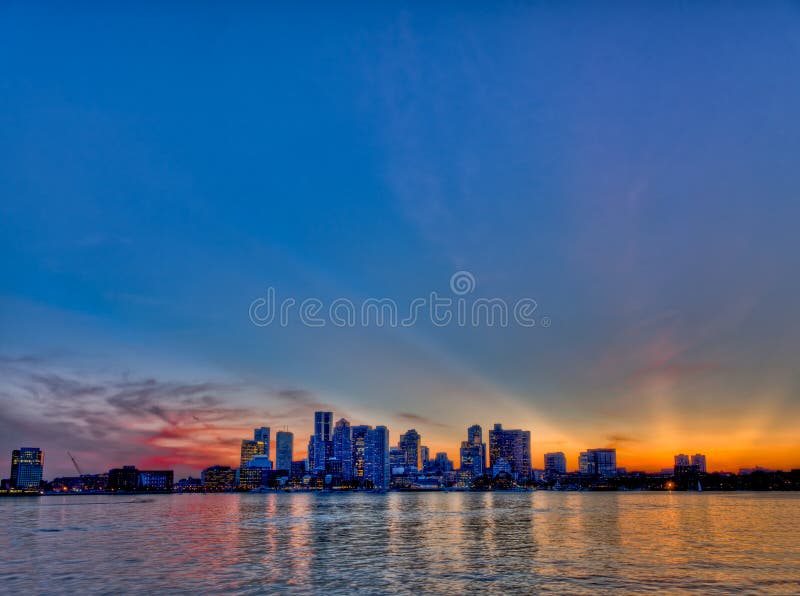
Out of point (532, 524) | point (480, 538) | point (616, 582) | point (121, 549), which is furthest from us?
point (532, 524)

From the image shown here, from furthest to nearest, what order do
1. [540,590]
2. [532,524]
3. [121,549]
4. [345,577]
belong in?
1. [532,524]
2. [121,549]
3. [345,577]
4. [540,590]

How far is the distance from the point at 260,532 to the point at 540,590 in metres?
55.3

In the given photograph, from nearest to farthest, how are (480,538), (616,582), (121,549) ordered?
(616,582), (121,549), (480,538)

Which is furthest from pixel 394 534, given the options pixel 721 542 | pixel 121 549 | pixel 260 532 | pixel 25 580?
pixel 25 580

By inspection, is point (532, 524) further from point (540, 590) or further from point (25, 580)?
point (25, 580)

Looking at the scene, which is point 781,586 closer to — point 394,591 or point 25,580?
point 394,591

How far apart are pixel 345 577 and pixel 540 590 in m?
14.5

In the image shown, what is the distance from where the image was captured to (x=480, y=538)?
7131 cm

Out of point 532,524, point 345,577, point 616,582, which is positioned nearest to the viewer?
point 616,582

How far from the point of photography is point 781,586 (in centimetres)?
3969

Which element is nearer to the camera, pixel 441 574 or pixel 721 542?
pixel 441 574

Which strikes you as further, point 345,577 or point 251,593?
point 345,577

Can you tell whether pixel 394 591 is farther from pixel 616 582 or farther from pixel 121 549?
pixel 121 549

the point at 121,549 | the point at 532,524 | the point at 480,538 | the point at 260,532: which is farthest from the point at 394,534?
the point at 121,549
